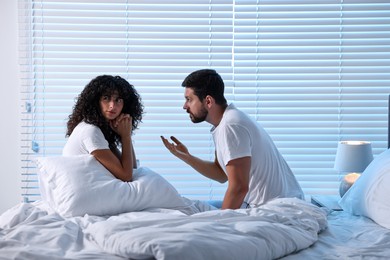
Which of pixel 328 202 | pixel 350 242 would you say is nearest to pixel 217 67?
pixel 328 202

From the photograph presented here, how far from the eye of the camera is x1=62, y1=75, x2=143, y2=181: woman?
3238 millimetres

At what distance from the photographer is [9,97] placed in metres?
4.50

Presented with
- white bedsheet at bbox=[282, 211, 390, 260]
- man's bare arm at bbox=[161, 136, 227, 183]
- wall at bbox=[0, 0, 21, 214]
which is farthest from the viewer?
wall at bbox=[0, 0, 21, 214]

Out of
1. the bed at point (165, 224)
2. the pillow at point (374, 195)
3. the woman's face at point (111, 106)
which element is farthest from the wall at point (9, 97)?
the pillow at point (374, 195)

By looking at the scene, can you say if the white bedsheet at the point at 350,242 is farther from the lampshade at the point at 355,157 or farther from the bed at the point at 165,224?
the lampshade at the point at 355,157

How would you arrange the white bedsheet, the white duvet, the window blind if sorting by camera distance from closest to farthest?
the white duvet → the white bedsheet → the window blind

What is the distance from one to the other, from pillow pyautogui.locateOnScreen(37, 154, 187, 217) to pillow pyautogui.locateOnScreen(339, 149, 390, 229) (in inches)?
35.4

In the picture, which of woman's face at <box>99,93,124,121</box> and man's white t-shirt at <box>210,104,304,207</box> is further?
woman's face at <box>99,93,124,121</box>

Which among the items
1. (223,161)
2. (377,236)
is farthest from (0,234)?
(377,236)

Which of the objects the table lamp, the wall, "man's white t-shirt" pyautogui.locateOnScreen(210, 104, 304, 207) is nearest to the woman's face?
"man's white t-shirt" pyautogui.locateOnScreen(210, 104, 304, 207)

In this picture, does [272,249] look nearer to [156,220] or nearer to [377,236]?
[156,220]

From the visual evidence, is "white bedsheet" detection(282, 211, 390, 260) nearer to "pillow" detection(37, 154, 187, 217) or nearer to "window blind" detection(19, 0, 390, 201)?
"pillow" detection(37, 154, 187, 217)

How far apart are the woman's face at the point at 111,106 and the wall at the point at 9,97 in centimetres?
128

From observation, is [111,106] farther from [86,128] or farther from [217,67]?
[217,67]
